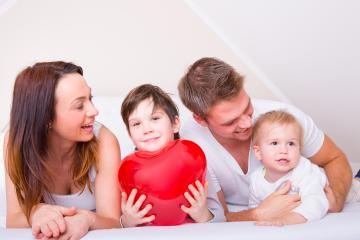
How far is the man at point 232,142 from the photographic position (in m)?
Result: 1.80

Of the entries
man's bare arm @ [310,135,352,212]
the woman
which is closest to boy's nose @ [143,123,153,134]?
the woman

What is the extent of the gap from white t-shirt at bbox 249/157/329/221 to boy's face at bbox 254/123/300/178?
0.04 meters

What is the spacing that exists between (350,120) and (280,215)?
1628mm

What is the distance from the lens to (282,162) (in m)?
1.79

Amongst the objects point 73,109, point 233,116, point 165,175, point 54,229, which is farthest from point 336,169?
point 54,229

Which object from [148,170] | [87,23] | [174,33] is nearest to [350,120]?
[174,33]

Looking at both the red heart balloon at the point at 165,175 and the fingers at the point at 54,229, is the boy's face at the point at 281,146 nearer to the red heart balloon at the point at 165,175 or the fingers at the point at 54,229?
the red heart balloon at the point at 165,175

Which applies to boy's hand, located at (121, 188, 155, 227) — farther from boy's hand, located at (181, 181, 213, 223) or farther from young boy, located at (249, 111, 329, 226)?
young boy, located at (249, 111, 329, 226)

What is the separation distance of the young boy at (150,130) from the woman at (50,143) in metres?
0.09

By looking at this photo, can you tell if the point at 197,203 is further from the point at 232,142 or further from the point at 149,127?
the point at 232,142

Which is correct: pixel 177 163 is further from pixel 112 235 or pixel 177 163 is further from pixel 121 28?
pixel 121 28

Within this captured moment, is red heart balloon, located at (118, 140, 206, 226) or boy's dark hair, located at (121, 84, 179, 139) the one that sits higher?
boy's dark hair, located at (121, 84, 179, 139)

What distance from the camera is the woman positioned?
64.6 inches

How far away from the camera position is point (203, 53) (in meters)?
3.15
